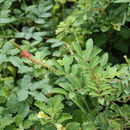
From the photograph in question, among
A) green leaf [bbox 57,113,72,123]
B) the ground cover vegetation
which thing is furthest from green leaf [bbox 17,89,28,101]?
green leaf [bbox 57,113,72,123]

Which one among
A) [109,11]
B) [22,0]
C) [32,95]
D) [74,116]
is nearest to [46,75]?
[32,95]

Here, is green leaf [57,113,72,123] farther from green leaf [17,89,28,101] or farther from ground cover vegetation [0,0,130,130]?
green leaf [17,89,28,101]

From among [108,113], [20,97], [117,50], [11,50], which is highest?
[11,50]

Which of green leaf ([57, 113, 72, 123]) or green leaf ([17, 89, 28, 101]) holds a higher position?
green leaf ([17, 89, 28, 101])

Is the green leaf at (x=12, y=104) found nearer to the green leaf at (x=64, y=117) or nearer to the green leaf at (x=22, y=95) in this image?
the green leaf at (x=22, y=95)

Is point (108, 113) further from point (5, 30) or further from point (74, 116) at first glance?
point (5, 30)

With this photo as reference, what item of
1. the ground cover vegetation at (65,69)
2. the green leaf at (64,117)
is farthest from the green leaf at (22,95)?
the green leaf at (64,117)

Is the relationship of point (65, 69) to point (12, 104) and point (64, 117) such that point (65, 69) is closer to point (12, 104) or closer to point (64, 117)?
point (64, 117)

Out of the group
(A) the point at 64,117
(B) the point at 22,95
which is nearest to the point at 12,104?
(B) the point at 22,95
